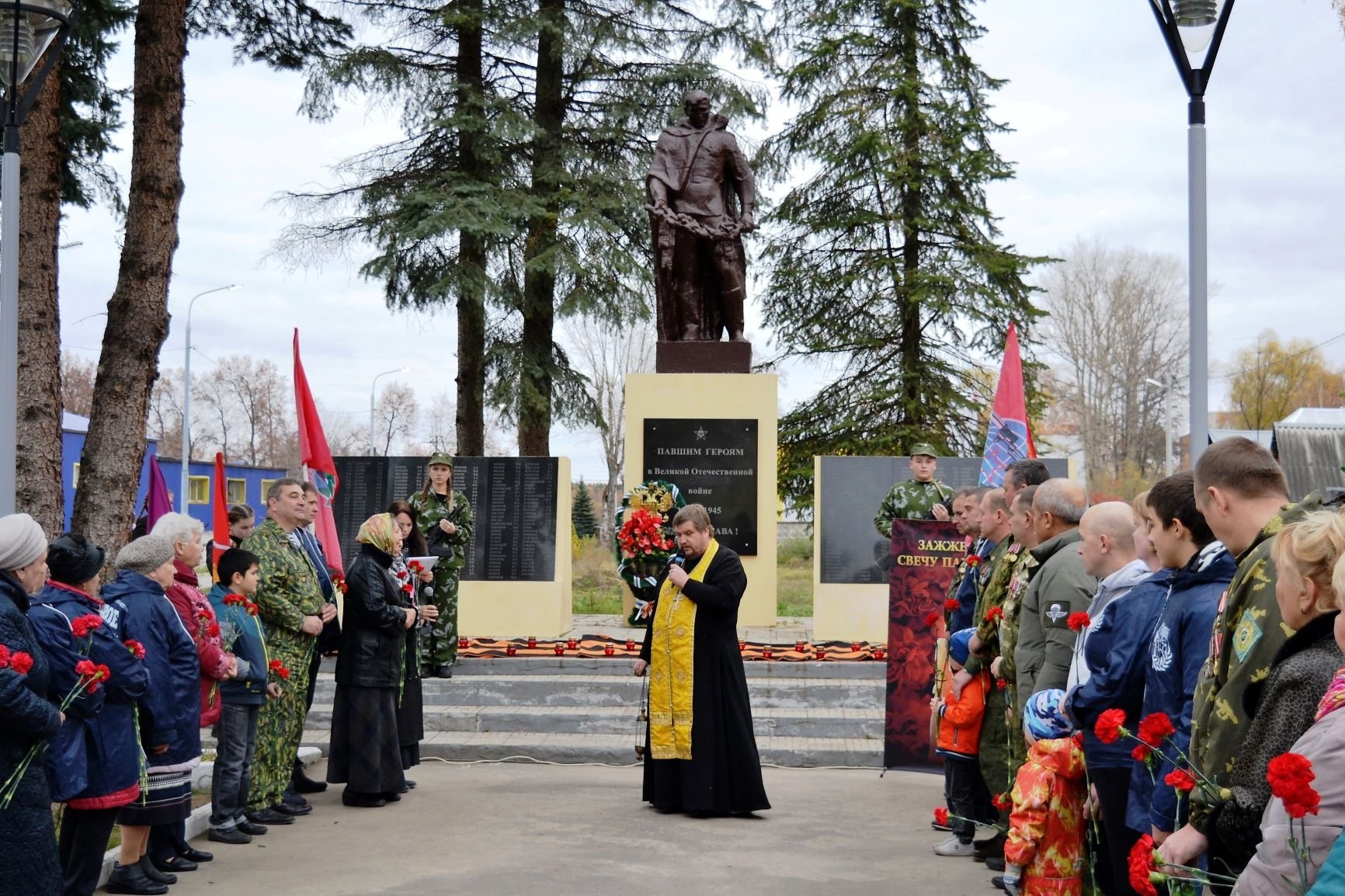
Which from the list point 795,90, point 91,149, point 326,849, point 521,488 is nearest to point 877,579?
point 521,488

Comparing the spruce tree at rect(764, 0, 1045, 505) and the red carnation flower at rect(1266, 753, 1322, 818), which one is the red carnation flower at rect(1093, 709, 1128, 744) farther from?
the spruce tree at rect(764, 0, 1045, 505)

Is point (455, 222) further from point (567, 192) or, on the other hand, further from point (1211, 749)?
point (1211, 749)

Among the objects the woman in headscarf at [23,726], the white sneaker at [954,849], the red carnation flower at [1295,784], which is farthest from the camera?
the white sneaker at [954,849]

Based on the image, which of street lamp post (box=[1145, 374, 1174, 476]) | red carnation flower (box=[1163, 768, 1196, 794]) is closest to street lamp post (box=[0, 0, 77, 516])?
red carnation flower (box=[1163, 768, 1196, 794])

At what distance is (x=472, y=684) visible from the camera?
10398mm

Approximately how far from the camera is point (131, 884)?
5734 mm

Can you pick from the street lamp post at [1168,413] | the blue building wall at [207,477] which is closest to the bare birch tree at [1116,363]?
the street lamp post at [1168,413]

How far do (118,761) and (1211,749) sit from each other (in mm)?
4093

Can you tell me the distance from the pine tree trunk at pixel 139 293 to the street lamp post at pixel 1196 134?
6814mm

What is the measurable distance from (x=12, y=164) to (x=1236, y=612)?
598cm

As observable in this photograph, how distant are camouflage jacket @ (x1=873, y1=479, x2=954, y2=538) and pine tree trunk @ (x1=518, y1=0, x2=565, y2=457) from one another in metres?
8.46

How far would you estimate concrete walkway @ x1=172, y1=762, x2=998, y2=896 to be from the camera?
19.6ft

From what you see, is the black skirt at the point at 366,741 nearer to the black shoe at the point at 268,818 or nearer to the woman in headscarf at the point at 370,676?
the woman in headscarf at the point at 370,676

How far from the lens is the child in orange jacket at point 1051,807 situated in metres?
4.70
